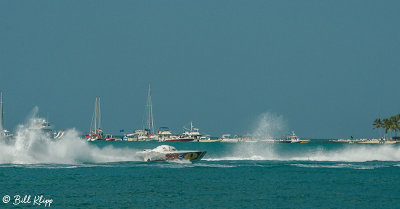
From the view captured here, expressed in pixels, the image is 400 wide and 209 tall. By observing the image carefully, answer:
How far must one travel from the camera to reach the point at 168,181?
163 ft

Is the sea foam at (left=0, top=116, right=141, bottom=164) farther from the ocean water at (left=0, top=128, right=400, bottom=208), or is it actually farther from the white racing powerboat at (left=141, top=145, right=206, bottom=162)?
the white racing powerboat at (left=141, top=145, right=206, bottom=162)

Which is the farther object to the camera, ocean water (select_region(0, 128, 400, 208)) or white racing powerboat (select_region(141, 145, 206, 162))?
white racing powerboat (select_region(141, 145, 206, 162))

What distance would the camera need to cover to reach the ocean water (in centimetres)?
3822

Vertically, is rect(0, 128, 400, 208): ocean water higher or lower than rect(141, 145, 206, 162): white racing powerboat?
lower

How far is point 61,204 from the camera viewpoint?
36219 millimetres

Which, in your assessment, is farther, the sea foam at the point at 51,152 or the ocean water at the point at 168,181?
the sea foam at the point at 51,152

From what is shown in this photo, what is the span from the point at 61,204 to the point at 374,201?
2265 cm

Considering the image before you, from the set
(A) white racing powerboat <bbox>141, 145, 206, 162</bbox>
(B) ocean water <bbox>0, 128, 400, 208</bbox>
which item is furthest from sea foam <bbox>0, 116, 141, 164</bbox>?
(A) white racing powerboat <bbox>141, 145, 206, 162</bbox>

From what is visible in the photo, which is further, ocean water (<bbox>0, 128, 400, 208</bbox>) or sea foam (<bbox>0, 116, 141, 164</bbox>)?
sea foam (<bbox>0, 116, 141, 164</bbox>)

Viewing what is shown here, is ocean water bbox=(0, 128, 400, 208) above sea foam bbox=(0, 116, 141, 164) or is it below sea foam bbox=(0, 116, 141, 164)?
below

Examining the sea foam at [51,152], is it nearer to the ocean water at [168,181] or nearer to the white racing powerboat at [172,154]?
the ocean water at [168,181]

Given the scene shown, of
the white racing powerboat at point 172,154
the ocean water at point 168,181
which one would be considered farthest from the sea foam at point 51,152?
the white racing powerboat at point 172,154

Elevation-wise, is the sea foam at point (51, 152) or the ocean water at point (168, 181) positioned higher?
the sea foam at point (51, 152)

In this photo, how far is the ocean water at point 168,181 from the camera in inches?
1505
